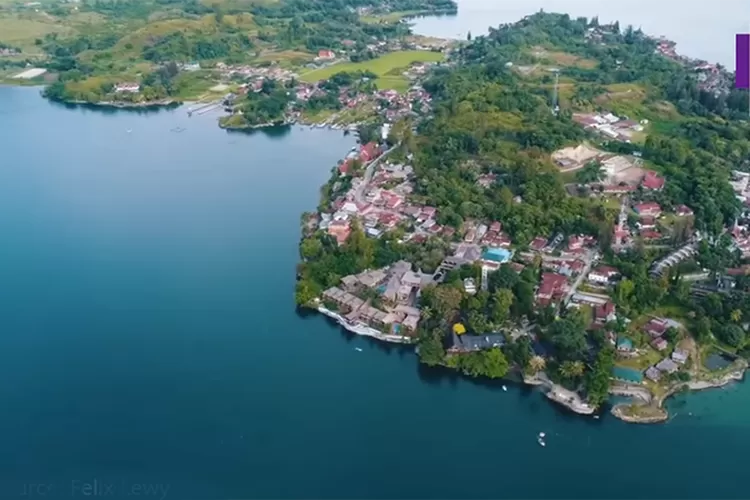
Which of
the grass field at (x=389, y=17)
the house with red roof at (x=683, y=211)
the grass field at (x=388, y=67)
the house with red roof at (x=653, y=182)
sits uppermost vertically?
the grass field at (x=389, y=17)

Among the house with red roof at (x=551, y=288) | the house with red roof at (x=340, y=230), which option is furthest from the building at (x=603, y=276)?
the house with red roof at (x=340, y=230)

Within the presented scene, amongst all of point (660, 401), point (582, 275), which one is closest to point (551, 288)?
point (582, 275)

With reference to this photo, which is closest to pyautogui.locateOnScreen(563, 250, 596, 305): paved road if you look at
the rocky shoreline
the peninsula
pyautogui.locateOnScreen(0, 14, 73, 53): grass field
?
the peninsula

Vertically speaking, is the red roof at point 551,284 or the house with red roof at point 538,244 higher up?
the house with red roof at point 538,244

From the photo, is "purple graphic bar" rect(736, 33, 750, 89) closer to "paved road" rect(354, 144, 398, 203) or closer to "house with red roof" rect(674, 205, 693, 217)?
"house with red roof" rect(674, 205, 693, 217)

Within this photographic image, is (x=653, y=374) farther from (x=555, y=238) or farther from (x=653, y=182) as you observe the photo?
(x=653, y=182)

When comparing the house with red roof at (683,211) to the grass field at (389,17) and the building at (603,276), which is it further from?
the grass field at (389,17)
